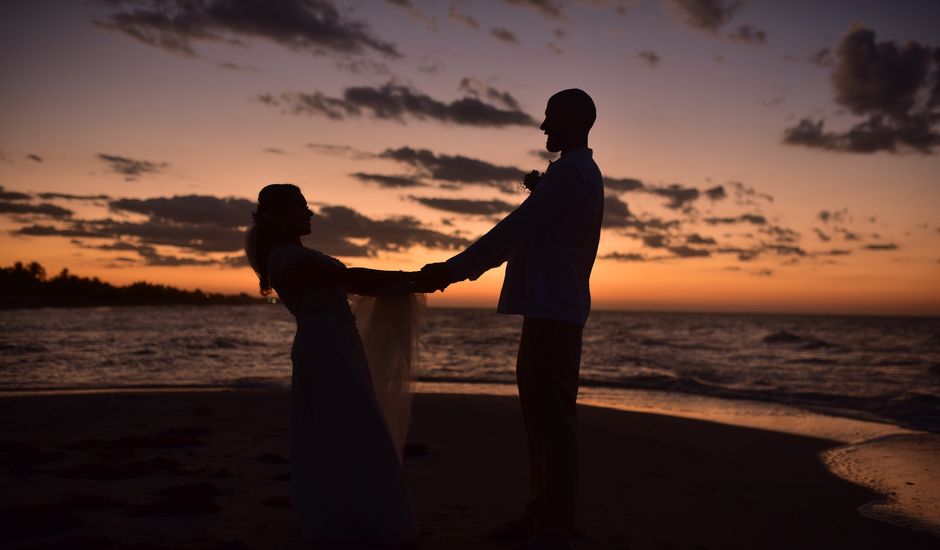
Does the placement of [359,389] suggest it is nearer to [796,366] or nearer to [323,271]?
[323,271]

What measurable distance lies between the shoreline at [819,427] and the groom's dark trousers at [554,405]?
3515 millimetres

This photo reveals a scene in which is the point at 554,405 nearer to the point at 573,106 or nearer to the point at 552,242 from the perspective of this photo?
the point at 552,242

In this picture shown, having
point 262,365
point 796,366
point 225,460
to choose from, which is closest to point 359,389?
point 225,460

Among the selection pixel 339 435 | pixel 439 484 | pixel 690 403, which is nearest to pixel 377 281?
pixel 339 435

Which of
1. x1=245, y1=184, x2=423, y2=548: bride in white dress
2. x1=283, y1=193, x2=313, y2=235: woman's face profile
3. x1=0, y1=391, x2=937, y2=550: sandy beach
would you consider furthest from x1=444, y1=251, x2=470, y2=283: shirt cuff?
x1=0, y1=391, x2=937, y2=550: sandy beach

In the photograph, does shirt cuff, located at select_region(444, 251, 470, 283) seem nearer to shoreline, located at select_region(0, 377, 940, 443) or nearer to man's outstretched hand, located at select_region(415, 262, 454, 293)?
man's outstretched hand, located at select_region(415, 262, 454, 293)

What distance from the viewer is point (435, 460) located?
24.9ft

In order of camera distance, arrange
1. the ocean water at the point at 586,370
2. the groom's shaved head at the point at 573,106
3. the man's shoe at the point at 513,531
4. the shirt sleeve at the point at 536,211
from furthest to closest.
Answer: the ocean water at the point at 586,370 < the man's shoe at the point at 513,531 < the groom's shaved head at the point at 573,106 < the shirt sleeve at the point at 536,211

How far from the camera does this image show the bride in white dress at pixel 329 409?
4.09 m

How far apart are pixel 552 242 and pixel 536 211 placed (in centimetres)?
21

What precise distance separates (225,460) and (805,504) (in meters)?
5.72

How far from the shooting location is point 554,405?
3986 millimetres

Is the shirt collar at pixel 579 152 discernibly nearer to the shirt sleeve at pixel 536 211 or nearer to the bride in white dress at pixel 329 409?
the shirt sleeve at pixel 536 211

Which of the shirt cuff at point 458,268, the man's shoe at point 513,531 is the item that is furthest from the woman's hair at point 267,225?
the man's shoe at point 513,531
